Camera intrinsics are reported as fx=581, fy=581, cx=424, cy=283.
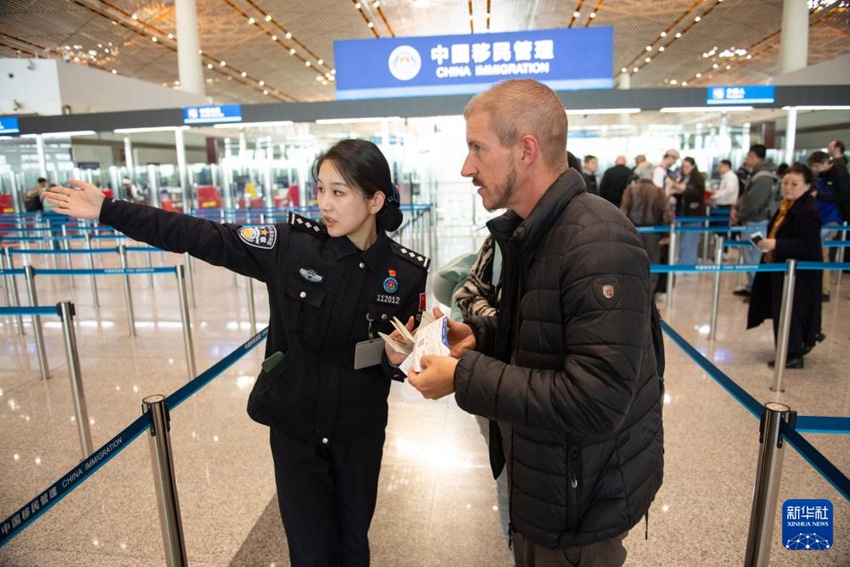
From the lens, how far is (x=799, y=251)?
4754 mm

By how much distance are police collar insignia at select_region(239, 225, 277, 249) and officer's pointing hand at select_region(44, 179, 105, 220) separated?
1.35 feet

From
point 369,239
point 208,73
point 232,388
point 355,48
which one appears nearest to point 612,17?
point 355,48

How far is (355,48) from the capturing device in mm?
11250

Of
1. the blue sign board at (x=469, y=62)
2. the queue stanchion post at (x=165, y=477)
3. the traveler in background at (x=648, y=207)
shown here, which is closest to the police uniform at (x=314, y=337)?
the queue stanchion post at (x=165, y=477)

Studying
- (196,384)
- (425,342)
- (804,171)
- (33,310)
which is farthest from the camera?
(804,171)

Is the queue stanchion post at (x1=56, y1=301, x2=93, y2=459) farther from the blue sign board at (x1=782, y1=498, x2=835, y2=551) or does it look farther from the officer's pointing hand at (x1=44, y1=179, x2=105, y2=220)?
the blue sign board at (x1=782, y1=498, x2=835, y2=551)

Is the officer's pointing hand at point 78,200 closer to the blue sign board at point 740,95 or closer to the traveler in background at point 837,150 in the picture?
the traveler in background at point 837,150

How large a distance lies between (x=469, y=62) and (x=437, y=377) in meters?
10.7

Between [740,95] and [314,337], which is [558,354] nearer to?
[314,337]

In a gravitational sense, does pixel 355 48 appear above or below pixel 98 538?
above

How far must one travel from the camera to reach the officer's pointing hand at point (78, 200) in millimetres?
1672

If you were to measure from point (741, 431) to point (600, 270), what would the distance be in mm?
3293

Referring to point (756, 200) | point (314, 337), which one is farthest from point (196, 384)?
point (756, 200)

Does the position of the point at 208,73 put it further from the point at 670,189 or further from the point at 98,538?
the point at 98,538
